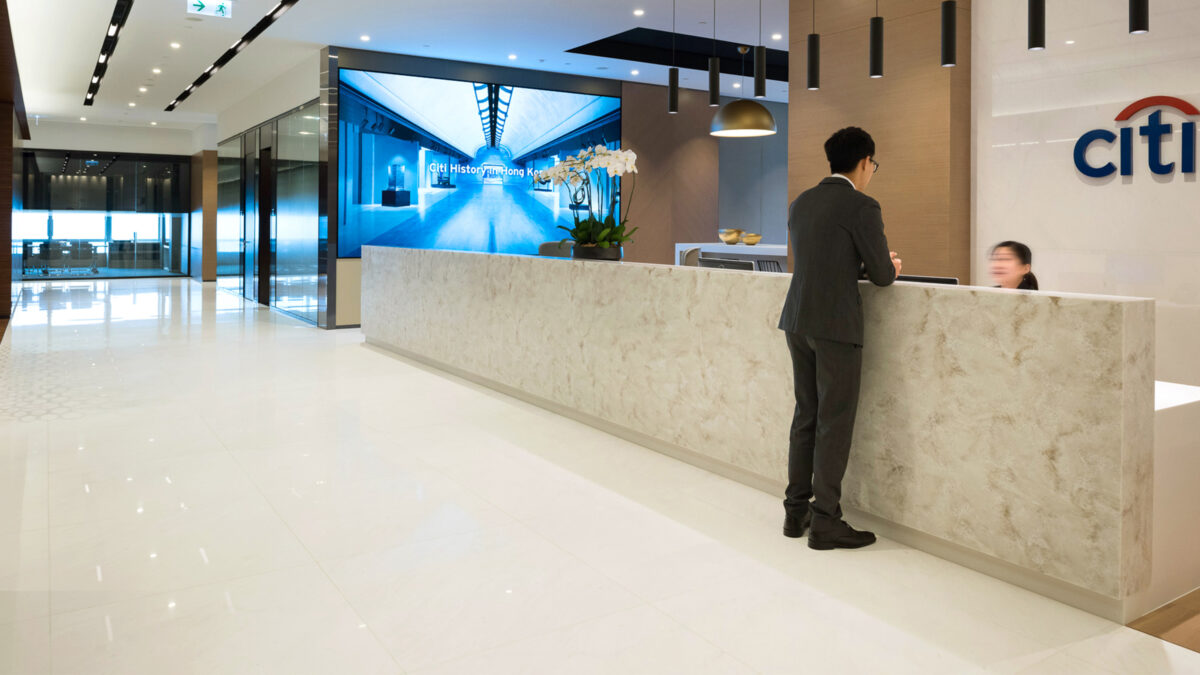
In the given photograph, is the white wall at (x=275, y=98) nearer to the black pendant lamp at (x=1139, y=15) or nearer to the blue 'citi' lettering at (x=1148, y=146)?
the blue 'citi' lettering at (x=1148, y=146)

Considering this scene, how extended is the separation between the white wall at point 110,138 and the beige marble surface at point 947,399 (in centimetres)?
1897

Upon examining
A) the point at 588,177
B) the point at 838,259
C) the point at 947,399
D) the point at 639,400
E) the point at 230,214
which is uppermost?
the point at 230,214

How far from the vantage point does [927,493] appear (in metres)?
3.25

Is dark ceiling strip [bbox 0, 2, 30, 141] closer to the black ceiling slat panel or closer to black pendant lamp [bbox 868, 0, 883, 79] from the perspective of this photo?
the black ceiling slat panel

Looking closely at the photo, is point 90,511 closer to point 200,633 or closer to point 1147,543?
point 200,633

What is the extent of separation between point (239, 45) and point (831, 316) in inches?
368

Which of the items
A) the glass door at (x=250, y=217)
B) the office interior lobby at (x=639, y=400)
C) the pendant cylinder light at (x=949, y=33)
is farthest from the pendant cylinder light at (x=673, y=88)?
the glass door at (x=250, y=217)

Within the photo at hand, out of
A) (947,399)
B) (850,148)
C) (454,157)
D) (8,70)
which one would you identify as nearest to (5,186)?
(8,70)

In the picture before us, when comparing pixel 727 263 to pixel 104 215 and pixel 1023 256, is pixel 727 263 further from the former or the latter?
pixel 104 215

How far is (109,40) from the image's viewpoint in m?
9.86

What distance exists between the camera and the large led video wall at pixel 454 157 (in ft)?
35.3

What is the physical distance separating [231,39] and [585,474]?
808 centimetres

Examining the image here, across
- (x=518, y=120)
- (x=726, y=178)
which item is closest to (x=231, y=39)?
(x=518, y=120)

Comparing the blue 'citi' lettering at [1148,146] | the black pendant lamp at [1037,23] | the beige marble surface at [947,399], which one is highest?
the black pendant lamp at [1037,23]
